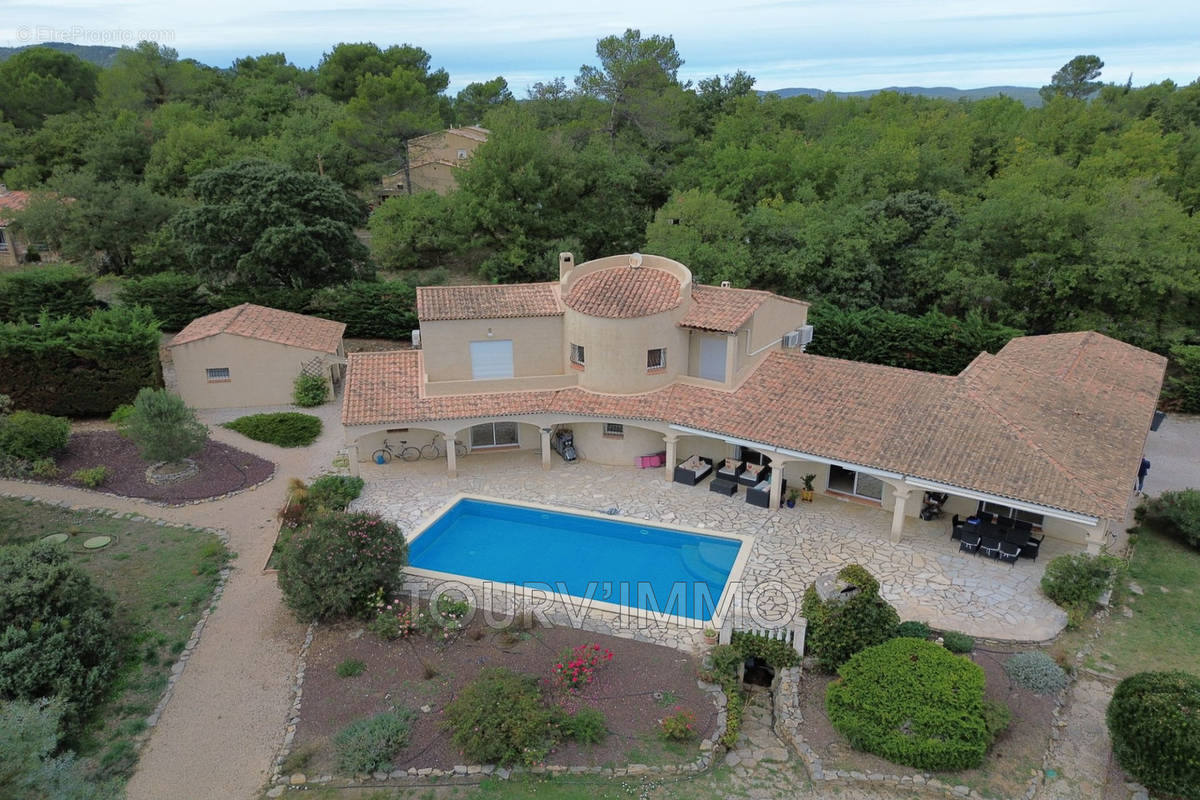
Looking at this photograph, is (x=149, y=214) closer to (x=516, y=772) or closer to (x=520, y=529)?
(x=520, y=529)

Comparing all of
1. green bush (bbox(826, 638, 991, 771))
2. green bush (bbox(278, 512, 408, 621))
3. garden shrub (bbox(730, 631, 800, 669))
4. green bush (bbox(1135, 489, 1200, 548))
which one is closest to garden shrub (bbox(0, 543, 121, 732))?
green bush (bbox(278, 512, 408, 621))

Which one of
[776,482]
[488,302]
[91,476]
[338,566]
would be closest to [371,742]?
[338,566]

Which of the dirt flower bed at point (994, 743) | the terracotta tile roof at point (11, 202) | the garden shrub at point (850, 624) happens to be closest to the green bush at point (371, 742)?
the dirt flower bed at point (994, 743)

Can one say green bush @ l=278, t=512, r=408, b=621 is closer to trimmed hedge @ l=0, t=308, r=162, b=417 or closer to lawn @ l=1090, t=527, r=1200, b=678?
trimmed hedge @ l=0, t=308, r=162, b=417

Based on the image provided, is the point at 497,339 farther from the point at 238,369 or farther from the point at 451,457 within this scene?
the point at 238,369

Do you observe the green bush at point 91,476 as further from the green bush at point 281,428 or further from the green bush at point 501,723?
the green bush at point 501,723

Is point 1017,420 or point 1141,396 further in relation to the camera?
point 1141,396

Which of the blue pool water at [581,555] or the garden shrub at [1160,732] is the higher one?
the garden shrub at [1160,732]

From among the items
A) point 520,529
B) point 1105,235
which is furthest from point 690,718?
point 1105,235
